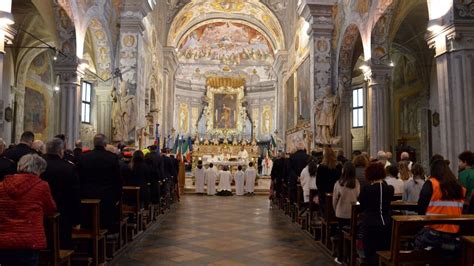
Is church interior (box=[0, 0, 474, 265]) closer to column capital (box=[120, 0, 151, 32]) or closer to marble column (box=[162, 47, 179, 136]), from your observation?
column capital (box=[120, 0, 151, 32])

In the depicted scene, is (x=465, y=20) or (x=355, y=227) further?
(x=465, y=20)

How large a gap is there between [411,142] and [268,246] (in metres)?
14.2

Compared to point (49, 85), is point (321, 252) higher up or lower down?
lower down

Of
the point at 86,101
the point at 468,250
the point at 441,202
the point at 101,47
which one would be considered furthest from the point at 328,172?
the point at 86,101

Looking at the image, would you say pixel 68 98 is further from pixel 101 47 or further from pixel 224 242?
pixel 224 242

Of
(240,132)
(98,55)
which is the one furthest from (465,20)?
(240,132)

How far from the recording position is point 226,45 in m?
32.1

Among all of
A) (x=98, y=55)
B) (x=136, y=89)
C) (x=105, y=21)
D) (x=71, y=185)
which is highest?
(x=105, y=21)

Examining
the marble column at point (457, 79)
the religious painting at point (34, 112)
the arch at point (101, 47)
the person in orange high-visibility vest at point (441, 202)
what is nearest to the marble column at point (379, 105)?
the marble column at point (457, 79)

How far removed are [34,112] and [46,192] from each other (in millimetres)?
17132

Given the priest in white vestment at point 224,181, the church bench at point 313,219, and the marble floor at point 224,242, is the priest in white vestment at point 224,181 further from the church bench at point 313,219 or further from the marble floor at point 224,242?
the church bench at point 313,219

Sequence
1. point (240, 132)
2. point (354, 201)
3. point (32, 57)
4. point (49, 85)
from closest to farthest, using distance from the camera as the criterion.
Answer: point (354, 201) < point (32, 57) < point (49, 85) < point (240, 132)

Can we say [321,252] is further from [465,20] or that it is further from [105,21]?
[105,21]

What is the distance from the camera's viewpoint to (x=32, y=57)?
17.9 metres
